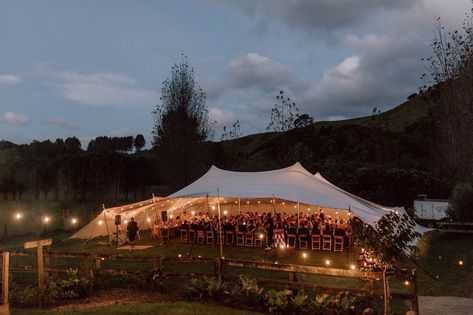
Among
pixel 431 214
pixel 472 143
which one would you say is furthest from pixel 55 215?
pixel 472 143

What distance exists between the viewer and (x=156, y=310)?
311 inches

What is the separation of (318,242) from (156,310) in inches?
361

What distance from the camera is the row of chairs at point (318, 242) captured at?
1579 centimetres

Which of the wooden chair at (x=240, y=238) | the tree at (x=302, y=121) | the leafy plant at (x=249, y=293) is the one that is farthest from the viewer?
the tree at (x=302, y=121)

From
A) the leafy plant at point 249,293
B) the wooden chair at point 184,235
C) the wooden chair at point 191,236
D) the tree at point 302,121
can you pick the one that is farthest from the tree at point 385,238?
the tree at point 302,121

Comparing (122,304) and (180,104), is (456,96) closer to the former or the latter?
(180,104)

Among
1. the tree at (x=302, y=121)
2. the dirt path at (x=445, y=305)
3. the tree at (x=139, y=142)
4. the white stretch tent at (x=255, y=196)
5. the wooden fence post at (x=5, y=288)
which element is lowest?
the dirt path at (x=445, y=305)

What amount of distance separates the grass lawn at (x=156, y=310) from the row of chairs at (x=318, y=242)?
27.0 ft

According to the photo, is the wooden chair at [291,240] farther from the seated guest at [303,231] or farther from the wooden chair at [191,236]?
the wooden chair at [191,236]

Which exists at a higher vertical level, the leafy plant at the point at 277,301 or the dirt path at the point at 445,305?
the leafy plant at the point at 277,301

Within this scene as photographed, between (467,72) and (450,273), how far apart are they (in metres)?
22.4

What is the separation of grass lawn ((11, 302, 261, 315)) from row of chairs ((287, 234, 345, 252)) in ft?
27.0

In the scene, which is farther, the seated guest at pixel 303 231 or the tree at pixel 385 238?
the seated guest at pixel 303 231

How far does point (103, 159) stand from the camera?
139ft
